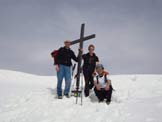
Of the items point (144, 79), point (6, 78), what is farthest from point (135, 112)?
point (6, 78)

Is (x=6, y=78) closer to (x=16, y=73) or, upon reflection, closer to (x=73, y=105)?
(x=16, y=73)

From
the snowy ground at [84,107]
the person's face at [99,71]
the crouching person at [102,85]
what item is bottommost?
the snowy ground at [84,107]

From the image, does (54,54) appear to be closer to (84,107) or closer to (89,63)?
(89,63)

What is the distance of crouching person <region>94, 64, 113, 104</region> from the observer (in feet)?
33.4

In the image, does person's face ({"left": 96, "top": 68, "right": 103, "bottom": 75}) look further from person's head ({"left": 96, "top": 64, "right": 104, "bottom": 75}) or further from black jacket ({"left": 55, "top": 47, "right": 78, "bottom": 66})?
black jacket ({"left": 55, "top": 47, "right": 78, "bottom": 66})

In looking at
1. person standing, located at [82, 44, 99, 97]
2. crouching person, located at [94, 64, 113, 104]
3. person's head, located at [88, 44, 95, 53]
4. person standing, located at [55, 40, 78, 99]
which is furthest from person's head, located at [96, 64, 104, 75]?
person standing, located at [55, 40, 78, 99]

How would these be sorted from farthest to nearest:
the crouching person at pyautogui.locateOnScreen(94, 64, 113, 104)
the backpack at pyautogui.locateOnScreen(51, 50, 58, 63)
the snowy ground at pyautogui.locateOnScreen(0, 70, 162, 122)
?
the backpack at pyautogui.locateOnScreen(51, 50, 58, 63) → the crouching person at pyautogui.locateOnScreen(94, 64, 113, 104) → the snowy ground at pyautogui.locateOnScreen(0, 70, 162, 122)

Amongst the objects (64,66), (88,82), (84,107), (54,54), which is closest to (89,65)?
(88,82)

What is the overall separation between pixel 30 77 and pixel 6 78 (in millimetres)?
1938

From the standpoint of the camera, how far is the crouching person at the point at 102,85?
10.2 meters

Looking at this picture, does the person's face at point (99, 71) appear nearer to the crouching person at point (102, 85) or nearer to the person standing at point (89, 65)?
the crouching person at point (102, 85)

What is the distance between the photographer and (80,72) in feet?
Answer: 38.5

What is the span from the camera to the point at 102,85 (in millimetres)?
10508

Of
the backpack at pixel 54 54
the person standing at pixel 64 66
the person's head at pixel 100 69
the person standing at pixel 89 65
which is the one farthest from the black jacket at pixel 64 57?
the person's head at pixel 100 69
